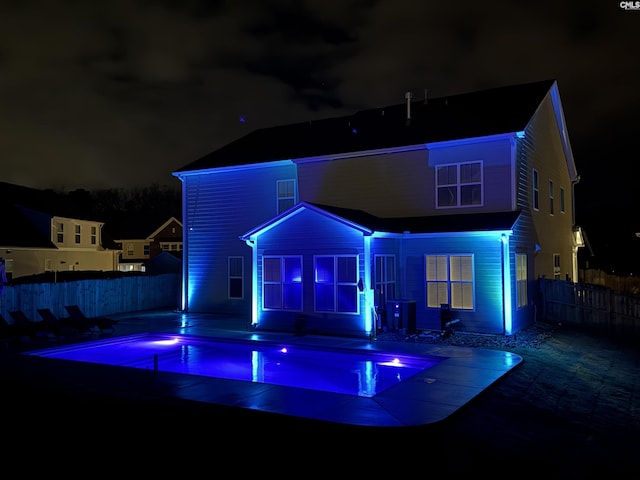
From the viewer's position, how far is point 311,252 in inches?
631

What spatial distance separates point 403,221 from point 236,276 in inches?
298

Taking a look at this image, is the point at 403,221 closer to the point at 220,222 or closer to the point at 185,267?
the point at 220,222

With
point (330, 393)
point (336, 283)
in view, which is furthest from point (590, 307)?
point (330, 393)

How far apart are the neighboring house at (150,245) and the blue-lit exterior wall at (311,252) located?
39.3 metres

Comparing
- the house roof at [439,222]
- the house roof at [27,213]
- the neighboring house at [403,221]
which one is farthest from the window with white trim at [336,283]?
the house roof at [27,213]

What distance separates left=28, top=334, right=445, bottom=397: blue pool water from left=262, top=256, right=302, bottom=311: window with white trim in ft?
7.49

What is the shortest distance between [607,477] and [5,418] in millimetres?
7989

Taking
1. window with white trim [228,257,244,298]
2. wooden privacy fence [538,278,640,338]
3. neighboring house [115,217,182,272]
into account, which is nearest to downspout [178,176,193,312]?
window with white trim [228,257,244,298]

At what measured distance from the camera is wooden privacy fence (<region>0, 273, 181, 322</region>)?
18.1 metres

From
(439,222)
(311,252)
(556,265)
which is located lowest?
(556,265)

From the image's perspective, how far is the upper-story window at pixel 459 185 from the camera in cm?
1642

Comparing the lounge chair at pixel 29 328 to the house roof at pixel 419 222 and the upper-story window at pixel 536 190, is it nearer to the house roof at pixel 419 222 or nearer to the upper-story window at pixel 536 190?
the house roof at pixel 419 222

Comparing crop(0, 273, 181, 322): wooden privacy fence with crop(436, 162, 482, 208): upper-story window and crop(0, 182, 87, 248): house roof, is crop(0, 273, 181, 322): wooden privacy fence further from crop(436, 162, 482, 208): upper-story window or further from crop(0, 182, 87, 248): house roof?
crop(436, 162, 482, 208): upper-story window

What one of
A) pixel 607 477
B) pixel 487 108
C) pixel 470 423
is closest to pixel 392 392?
pixel 470 423
